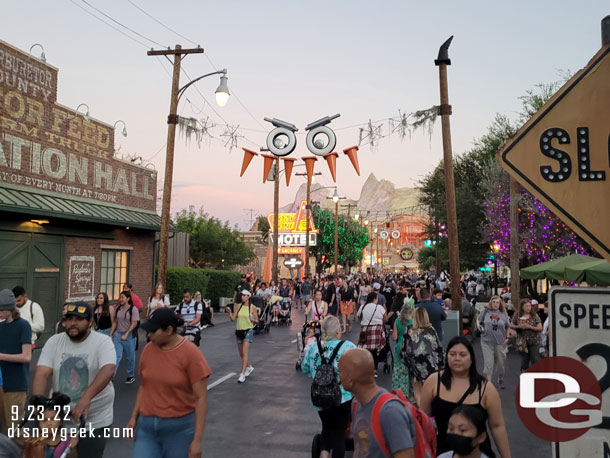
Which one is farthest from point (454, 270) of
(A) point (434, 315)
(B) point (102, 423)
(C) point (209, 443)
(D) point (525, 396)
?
(D) point (525, 396)

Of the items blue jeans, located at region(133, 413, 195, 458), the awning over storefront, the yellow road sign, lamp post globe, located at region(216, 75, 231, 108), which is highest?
lamp post globe, located at region(216, 75, 231, 108)

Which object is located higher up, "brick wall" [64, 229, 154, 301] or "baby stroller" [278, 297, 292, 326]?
"brick wall" [64, 229, 154, 301]

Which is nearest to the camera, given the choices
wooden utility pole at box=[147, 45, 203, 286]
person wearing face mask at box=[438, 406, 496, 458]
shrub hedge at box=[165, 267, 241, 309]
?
person wearing face mask at box=[438, 406, 496, 458]

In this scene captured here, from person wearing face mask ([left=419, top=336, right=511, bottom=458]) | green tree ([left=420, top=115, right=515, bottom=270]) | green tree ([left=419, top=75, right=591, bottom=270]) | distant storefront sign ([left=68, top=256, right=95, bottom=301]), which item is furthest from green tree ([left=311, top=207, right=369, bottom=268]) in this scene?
person wearing face mask ([left=419, top=336, right=511, bottom=458])

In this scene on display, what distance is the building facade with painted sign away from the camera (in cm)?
1534

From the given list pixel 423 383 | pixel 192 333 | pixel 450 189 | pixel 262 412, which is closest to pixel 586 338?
pixel 423 383

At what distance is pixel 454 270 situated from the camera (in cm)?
1403

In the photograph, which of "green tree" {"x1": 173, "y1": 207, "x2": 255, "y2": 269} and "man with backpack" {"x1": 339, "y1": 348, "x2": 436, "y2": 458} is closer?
"man with backpack" {"x1": 339, "y1": 348, "x2": 436, "y2": 458}

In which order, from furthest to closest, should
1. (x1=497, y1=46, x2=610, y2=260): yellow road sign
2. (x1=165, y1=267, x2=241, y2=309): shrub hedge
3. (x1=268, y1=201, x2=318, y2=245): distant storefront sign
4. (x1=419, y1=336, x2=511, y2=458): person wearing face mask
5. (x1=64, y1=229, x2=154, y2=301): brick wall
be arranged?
(x1=268, y1=201, x2=318, y2=245): distant storefront sign, (x1=165, y1=267, x2=241, y2=309): shrub hedge, (x1=64, y1=229, x2=154, y2=301): brick wall, (x1=419, y1=336, x2=511, y2=458): person wearing face mask, (x1=497, y1=46, x2=610, y2=260): yellow road sign

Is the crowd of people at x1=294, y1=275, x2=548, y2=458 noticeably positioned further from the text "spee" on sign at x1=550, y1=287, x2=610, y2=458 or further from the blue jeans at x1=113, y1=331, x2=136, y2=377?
the blue jeans at x1=113, y1=331, x2=136, y2=377

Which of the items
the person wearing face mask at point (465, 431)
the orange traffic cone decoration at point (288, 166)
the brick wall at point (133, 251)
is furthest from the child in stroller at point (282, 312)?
the person wearing face mask at point (465, 431)

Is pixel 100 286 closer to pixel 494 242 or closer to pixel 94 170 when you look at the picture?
pixel 94 170

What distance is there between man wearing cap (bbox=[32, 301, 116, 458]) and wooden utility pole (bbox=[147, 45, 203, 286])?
36.4 feet

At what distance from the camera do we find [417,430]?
3.31 metres
